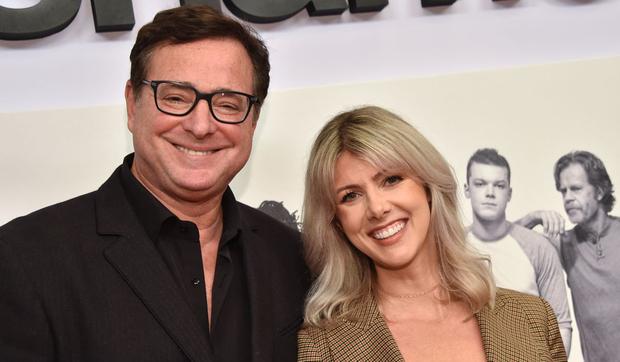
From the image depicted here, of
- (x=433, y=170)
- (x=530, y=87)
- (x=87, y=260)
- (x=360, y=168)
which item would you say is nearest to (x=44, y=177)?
(x=87, y=260)

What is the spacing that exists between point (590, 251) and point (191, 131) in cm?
175

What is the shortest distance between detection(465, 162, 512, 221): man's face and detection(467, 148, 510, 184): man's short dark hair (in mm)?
11

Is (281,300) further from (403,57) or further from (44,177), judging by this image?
(403,57)

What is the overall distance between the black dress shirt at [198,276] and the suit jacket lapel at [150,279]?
56 millimetres

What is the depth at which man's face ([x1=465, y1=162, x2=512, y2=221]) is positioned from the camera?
3.20m

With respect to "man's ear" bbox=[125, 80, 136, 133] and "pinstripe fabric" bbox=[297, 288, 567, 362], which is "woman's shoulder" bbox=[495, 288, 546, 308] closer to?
"pinstripe fabric" bbox=[297, 288, 567, 362]

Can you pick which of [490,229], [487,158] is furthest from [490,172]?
[490,229]

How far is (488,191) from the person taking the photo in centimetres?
321

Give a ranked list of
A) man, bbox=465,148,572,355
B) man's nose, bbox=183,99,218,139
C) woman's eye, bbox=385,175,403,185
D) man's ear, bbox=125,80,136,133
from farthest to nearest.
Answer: man, bbox=465,148,572,355 → woman's eye, bbox=385,175,403,185 → man's ear, bbox=125,80,136,133 → man's nose, bbox=183,99,218,139

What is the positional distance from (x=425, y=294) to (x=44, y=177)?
4.41 feet

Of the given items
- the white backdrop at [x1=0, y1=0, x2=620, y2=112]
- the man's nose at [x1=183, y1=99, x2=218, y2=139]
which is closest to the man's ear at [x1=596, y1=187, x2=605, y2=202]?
the white backdrop at [x1=0, y1=0, x2=620, y2=112]

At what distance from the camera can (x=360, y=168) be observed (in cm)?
246

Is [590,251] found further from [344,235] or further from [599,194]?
[344,235]

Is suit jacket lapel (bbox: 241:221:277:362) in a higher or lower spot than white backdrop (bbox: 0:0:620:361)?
lower
